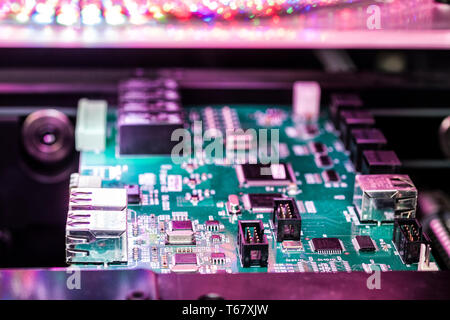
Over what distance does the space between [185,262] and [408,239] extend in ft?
3.19

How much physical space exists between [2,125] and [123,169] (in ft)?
3.47

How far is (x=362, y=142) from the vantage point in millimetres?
4266

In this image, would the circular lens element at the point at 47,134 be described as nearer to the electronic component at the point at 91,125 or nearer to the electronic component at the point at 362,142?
the electronic component at the point at 91,125

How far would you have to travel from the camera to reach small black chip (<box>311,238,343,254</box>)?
355cm

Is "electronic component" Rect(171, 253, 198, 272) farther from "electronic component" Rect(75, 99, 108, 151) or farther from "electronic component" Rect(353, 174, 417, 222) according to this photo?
"electronic component" Rect(75, 99, 108, 151)

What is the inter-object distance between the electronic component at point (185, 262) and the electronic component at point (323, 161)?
1189 mm

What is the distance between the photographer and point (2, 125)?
192 inches

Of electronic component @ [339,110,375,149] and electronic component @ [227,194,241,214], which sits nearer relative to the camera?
electronic component @ [227,194,241,214]

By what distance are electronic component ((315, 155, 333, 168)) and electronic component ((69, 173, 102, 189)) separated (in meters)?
1.23

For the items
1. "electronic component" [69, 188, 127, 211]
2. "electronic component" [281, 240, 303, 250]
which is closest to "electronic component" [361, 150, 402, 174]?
"electronic component" [281, 240, 303, 250]

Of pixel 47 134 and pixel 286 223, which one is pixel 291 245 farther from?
pixel 47 134

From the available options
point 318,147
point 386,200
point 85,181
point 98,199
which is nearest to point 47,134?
point 85,181

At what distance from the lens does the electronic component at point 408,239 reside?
3461 millimetres
